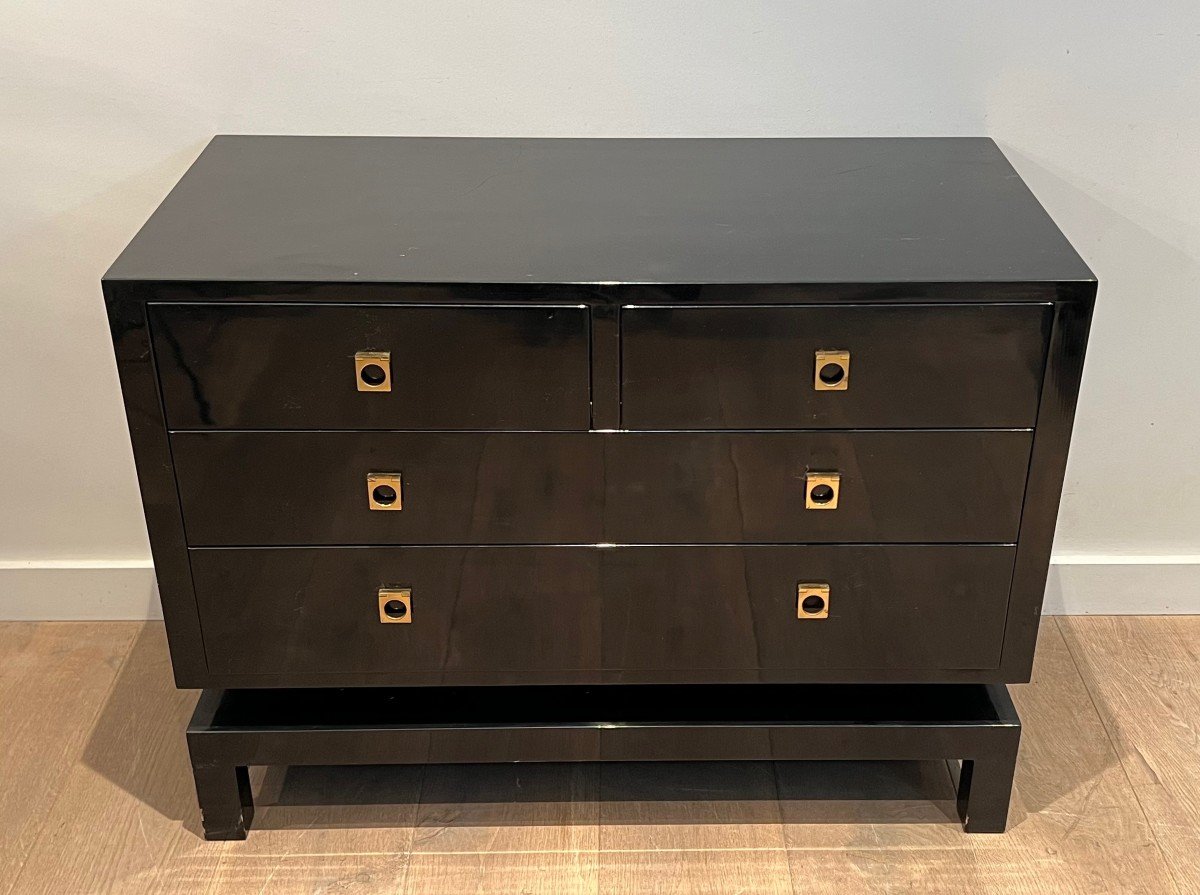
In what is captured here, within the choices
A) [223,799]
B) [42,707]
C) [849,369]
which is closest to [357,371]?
[849,369]

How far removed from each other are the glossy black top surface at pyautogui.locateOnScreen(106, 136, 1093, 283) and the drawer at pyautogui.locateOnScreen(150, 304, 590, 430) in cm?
4

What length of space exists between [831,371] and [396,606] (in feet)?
1.83

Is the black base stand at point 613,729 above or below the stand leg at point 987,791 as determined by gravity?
above

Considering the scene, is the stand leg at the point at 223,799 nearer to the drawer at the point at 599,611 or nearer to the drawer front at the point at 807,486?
the drawer at the point at 599,611

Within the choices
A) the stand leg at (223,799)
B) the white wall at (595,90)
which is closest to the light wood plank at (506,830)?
the stand leg at (223,799)

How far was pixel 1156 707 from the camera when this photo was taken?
1.93m

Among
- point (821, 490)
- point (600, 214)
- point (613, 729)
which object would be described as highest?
point (600, 214)

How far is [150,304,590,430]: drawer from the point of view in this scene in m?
1.38

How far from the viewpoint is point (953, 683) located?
5.45ft

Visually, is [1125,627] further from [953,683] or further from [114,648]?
[114,648]

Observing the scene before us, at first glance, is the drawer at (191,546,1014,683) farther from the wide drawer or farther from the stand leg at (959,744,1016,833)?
the stand leg at (959,744,1016,833)

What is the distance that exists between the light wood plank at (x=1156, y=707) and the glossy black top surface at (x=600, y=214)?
773 mm

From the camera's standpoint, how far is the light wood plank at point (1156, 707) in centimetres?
173

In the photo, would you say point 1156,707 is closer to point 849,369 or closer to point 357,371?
point 849,369
